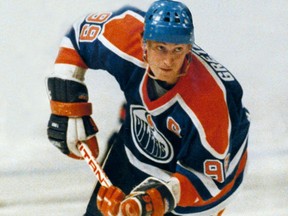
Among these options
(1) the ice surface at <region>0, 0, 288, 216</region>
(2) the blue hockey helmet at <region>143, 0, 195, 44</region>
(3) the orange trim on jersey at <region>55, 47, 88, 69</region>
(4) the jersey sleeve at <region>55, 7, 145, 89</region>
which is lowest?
(1) the ice surface at <region>0, 0, 288, 216</region>

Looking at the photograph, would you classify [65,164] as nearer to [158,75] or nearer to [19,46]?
[19,46]

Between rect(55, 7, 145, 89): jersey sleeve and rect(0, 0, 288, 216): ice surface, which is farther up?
rect(55, 7, 145, 89): jersey sleeve

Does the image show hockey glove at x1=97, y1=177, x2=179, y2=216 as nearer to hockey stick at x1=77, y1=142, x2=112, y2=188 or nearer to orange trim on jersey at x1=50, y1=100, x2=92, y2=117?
hockey stick at x1=77, y1=142, x2=112, y2=188

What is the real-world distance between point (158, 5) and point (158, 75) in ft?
0.48

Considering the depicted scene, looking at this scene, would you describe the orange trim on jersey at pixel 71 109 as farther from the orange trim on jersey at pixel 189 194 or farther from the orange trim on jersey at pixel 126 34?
the orange trim on jersey at pixel 189 194

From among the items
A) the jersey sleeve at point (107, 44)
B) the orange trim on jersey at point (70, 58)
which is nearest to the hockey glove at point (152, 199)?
the jersey sleeve at point (107, 44)

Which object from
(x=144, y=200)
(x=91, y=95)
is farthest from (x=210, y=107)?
(x=91, y=95)

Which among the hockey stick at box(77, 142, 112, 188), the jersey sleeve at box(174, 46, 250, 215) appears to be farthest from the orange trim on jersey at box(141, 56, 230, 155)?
the hockey stick at box(77, 142, 112, 188)

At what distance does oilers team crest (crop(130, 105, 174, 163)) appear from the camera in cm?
198

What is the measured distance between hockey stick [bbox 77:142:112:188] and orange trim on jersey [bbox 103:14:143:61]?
28 cm

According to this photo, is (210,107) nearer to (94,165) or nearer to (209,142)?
(209,142)

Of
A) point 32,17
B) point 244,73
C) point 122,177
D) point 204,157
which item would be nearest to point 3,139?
point 32,17

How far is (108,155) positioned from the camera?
7.06ft

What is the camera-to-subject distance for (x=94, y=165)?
2057mm
